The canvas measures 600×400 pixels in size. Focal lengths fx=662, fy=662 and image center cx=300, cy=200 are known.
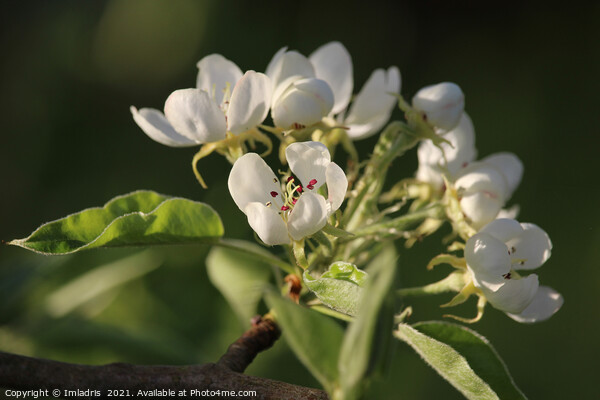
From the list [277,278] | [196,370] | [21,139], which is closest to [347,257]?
[277,278]

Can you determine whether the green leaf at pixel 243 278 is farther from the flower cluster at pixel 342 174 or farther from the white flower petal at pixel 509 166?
the white flower petal at pixel 509 166

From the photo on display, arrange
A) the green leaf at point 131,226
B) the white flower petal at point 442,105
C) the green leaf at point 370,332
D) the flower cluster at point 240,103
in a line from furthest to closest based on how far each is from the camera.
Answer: the white flower petal at point 442,105
the flower cluster at point 240,103
the green leaf at point 131,226
the green leaf at point 370,332


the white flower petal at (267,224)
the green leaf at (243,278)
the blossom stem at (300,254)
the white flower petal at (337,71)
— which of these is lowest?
the green leaf at (243,278)

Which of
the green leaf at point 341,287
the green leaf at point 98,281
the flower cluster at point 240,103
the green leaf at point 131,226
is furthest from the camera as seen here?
the green leaf at point 98,281

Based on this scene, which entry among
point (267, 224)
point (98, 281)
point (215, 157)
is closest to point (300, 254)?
point (267, 224)

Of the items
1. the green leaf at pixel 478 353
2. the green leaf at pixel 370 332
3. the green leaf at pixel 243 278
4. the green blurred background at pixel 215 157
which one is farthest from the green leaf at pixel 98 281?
the green leaf at pixel 370 332

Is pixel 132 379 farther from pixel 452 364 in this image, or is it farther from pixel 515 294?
pixel 515 294

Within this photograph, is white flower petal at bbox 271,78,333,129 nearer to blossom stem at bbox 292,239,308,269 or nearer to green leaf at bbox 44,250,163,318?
blossom stem at bbox 292,239,308,269
